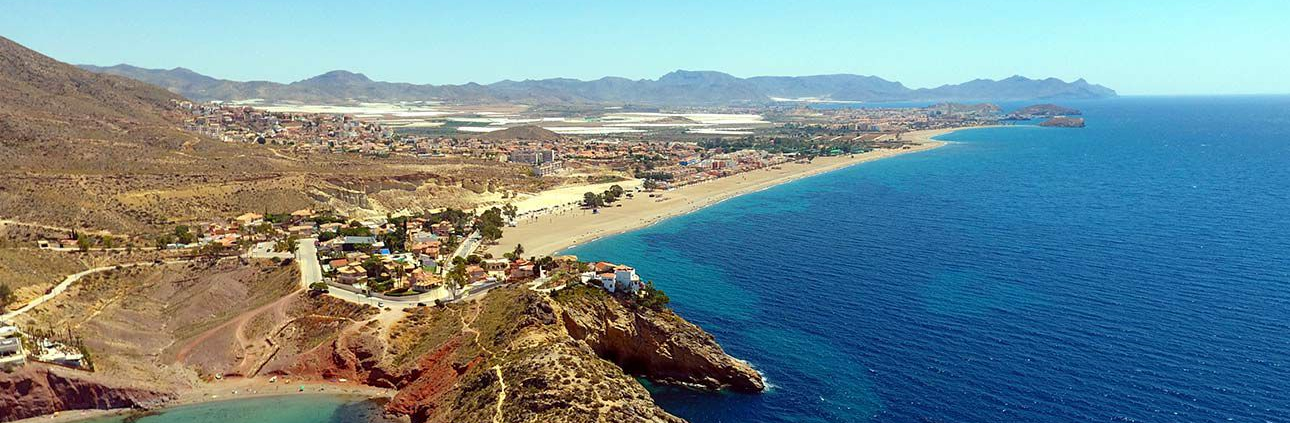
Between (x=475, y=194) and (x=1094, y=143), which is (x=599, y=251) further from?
(x=1094, y=143)

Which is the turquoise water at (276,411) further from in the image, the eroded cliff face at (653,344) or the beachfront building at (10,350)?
the eroded cliff face at (653,344)

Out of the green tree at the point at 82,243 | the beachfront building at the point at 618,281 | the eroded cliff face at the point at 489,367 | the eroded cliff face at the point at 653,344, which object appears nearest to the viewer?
the eroded cliff face at the point at 489,367

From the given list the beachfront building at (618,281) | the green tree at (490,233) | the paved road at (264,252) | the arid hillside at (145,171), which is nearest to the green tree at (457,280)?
the beachfront building at (618,281)

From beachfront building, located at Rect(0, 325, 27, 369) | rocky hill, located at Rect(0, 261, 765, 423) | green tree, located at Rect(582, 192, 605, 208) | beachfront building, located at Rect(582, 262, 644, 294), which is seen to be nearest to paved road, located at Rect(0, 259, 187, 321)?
rocky hill, located at Rect(0, 261, 765, 423)

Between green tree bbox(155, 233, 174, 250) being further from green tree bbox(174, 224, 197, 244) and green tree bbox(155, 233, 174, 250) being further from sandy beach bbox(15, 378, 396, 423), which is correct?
sandy beach bbox(15, 378, 396, 423)

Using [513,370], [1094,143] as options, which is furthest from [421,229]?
[1094,143]
